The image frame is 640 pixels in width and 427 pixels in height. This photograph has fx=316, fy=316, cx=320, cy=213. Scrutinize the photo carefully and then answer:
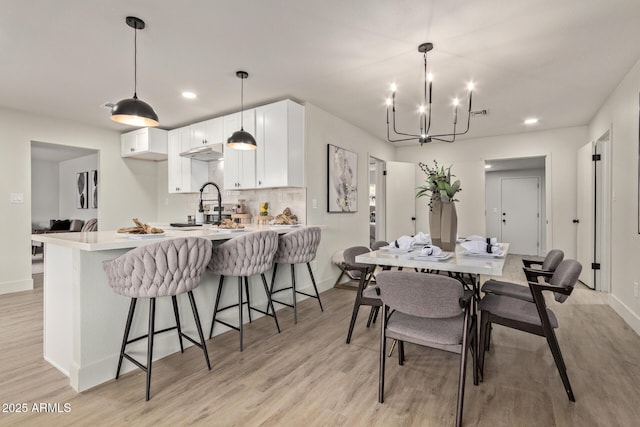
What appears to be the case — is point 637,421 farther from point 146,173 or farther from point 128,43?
point 146,173

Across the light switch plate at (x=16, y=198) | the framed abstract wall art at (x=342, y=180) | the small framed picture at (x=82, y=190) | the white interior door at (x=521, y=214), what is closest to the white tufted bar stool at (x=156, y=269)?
the framed abstract wall art at (x=342, y=180)

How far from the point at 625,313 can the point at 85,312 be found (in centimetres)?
444

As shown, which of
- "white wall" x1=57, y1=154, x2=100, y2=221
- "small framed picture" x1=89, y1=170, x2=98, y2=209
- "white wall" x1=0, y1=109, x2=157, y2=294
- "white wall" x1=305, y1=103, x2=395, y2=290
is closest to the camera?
"white wall" x1=305, y1=103, x2=395, y2=290

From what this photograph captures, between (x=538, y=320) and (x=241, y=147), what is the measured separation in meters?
2.82

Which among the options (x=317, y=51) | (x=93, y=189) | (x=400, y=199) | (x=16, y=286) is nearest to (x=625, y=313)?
(x=400, y=199)

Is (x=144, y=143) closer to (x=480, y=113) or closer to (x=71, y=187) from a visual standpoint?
(x=71, y=187)

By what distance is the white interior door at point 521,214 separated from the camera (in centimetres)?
753

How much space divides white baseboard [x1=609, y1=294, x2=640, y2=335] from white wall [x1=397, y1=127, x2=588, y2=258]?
1735 millimetres

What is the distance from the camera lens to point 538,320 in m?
1.81

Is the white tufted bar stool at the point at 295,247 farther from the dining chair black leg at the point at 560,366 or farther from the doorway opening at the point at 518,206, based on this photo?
the doorway opening at the point at 518,206

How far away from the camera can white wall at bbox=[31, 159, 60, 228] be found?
7.81 m

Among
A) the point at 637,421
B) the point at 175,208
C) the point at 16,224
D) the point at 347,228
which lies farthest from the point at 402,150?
the point at 16,224

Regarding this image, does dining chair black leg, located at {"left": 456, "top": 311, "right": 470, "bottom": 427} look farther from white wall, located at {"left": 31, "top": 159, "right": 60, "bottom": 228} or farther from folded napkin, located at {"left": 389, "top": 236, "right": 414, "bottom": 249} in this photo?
white wall, located at {"left": 31, "top": 159, "right": 60, "bottom": 228}

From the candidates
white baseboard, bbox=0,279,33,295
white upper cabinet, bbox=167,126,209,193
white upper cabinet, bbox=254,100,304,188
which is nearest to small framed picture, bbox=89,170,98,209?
white baseboard, bbox=0,279,33,295
